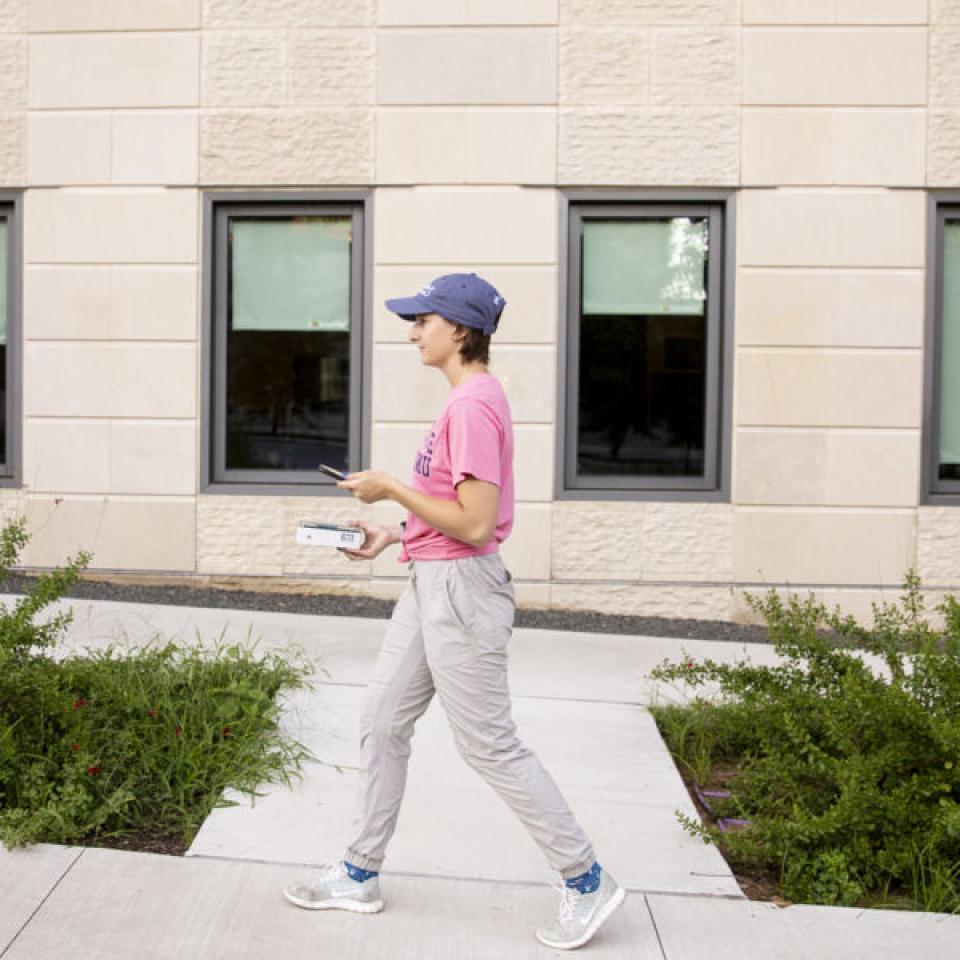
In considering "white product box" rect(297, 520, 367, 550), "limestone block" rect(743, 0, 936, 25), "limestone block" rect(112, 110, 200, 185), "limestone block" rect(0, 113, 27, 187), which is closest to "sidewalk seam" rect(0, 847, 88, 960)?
"white product box" rect(297, 520, 367, 550)

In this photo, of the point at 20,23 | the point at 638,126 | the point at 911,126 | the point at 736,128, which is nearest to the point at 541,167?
the point at 638,126

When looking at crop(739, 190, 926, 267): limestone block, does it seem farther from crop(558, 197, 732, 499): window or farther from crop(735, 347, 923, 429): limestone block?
crop(735, 347, 923, 429): limestone block

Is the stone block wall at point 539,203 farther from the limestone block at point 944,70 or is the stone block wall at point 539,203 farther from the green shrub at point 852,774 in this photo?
the green shrub at point 852,774

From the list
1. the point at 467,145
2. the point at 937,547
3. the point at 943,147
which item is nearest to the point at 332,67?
the point at 467,145

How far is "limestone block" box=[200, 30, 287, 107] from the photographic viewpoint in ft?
26.4

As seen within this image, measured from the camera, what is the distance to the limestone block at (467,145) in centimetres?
793

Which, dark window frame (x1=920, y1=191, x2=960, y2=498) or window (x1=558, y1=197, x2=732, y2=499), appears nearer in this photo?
dark window frame (x1=920, y1=191, x2=960, y2=498)

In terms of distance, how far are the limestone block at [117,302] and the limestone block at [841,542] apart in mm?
3978

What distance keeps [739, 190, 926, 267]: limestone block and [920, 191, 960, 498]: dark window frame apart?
0.11m

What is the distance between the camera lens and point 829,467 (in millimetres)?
7926

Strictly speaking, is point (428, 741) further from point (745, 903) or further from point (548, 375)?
point (548, 375)

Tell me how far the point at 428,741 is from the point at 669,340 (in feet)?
13.4

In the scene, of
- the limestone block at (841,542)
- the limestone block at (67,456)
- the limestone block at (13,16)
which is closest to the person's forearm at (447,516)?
the limestone block at (841,542)

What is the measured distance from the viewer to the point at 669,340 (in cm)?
822
